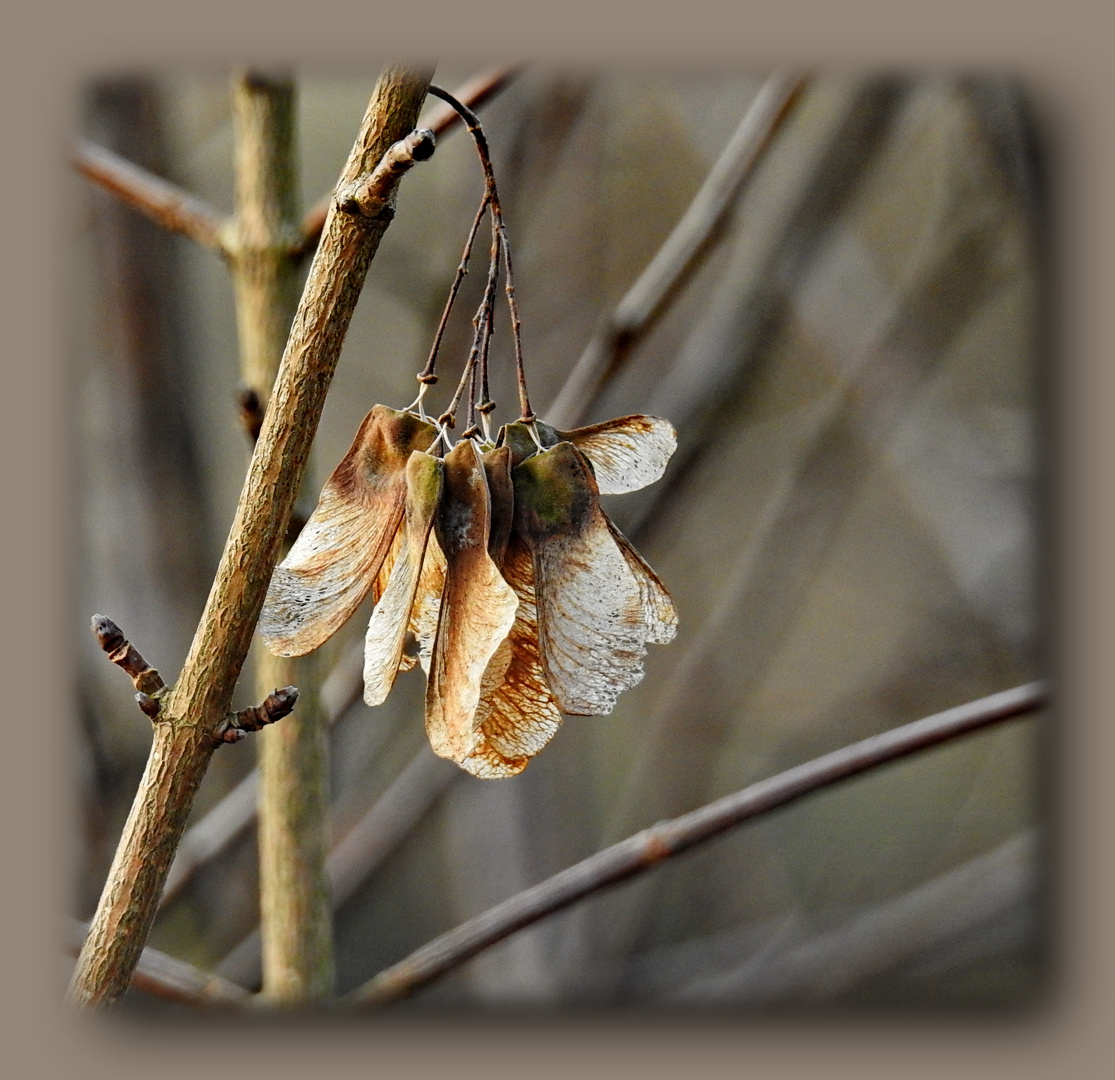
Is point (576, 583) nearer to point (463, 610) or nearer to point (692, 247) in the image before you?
point (463, 610)

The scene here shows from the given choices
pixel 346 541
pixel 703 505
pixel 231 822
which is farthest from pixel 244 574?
pixel 703 505

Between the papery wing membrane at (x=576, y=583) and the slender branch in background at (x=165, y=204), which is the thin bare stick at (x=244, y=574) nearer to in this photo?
the papery wing membrane at (x=576, y=583)

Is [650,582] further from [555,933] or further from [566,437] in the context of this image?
[555,933]

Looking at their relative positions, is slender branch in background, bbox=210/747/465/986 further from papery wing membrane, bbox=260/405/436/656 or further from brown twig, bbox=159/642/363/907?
papery wing membrane, bbox=260/405/436/656

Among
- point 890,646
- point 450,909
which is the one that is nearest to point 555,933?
point 450,909

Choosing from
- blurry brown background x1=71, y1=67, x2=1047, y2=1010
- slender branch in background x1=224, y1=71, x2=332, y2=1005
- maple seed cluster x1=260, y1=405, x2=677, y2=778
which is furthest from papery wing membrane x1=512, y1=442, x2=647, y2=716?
blurry brown background x1=71, y1=67, x2=1047, y2=1010
